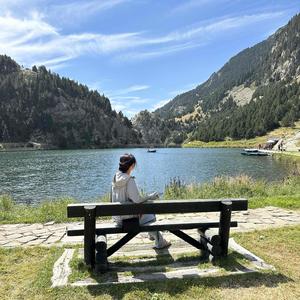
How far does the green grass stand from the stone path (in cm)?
175

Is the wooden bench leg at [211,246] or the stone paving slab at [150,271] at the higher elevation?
the wooden bench leg at [211,246]

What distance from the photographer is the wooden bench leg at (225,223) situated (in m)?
7.38

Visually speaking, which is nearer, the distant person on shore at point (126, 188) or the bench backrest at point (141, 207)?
the bench backrest at point (141, 207)

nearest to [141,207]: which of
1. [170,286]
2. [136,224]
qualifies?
[136,224]

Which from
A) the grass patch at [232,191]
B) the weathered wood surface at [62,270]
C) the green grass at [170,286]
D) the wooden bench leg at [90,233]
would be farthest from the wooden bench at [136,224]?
the grass patch at [232,191]

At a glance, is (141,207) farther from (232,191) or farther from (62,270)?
(232,191)

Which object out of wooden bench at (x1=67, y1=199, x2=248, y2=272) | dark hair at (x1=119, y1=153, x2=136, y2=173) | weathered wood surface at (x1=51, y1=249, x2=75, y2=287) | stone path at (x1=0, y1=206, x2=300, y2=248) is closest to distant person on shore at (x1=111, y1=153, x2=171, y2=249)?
dark hair at (x1=119, y1=153, x2=136, y2=173)

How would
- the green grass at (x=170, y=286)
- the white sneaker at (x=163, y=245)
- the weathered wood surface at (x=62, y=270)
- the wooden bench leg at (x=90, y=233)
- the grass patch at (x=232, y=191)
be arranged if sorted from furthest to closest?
the grass patch at (x=232, y=191), the white sneaker at (x=163, y=245), the wooden bench leg at (x=90, y=233), the weathered wood surface at (x=62, y=270), the green grass at (x=170, y=286)

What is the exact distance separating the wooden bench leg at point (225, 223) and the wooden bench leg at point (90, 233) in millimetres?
2482

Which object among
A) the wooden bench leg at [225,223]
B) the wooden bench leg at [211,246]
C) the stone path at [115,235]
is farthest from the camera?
the stone path at [115,235]

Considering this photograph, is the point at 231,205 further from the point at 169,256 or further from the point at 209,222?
the point at 169,256

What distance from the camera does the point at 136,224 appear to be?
7273 millimetres

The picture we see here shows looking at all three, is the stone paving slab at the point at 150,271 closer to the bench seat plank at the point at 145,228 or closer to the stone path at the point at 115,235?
the bench seat plank at the point at 145,228

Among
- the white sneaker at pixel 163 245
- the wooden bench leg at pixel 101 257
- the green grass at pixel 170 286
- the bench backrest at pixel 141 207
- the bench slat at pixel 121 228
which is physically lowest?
the green grass at pixel 170 286
